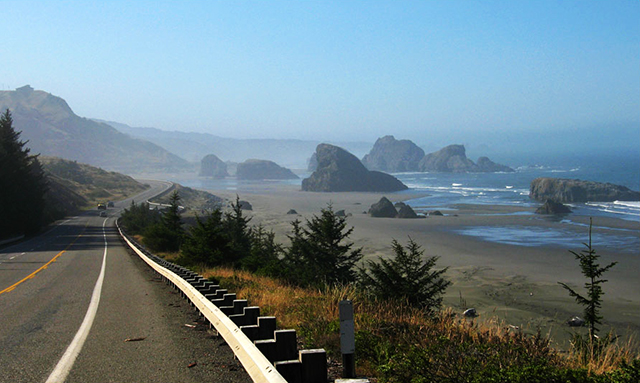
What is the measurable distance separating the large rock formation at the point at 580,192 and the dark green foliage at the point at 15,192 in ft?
270

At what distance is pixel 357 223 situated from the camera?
7712cm

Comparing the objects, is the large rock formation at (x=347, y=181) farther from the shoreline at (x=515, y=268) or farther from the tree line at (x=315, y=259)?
the tree line at (x=315, y=259)

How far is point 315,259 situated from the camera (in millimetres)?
32844

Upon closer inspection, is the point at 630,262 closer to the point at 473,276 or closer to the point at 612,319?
the point at 473,276

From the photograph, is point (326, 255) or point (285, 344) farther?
point (326, 255)

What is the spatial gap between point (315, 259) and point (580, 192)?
282 feet

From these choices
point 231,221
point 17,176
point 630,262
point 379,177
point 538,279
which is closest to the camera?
point 538,279

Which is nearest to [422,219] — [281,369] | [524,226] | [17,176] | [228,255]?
[524,226]

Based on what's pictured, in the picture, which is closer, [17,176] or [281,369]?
[281,369]

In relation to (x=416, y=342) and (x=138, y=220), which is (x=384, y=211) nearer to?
(x=138, y=220)

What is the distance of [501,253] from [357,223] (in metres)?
32.6

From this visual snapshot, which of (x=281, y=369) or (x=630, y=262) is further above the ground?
(x=281, y=369)

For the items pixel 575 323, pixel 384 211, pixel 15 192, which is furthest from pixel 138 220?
pixel 575 323

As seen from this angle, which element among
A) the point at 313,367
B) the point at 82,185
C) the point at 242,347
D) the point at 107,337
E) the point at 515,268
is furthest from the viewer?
the point at 82,185
